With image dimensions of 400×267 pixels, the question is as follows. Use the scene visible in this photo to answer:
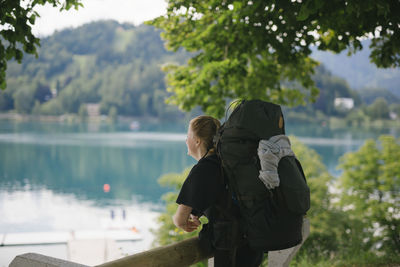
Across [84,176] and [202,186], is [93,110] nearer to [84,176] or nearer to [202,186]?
[84,176]

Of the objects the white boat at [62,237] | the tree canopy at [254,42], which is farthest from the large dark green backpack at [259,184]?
the white boat at [62,237]

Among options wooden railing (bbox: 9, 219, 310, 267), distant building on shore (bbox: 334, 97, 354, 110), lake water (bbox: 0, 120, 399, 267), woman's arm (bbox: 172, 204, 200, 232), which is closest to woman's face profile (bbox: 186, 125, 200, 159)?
woman's arm (bbox: 172, 204, 200, 232)

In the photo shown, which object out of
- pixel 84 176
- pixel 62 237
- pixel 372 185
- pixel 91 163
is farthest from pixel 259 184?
pixel 91 163

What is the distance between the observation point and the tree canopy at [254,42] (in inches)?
182

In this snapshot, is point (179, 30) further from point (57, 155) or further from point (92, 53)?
point (92, 53)

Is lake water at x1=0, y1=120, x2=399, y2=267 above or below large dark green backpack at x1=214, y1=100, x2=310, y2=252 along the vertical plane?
below

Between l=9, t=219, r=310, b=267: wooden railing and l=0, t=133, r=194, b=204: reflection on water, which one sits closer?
l=9, t=219, r=310, b=267: wooden railing

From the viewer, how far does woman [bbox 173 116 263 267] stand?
6.15ft

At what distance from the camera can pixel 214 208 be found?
1.99m

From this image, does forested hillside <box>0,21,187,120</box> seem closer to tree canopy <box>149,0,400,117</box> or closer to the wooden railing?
tree canopy <box>149,0,400,117</box>

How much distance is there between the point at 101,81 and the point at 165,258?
13318 cm

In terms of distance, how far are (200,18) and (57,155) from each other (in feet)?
212

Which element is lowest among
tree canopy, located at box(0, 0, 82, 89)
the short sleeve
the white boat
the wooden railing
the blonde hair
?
the white boat

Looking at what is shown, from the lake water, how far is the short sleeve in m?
17.3
